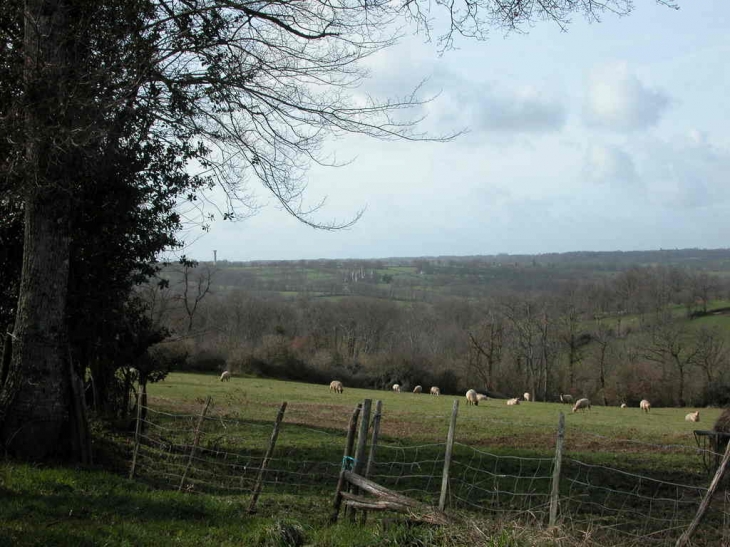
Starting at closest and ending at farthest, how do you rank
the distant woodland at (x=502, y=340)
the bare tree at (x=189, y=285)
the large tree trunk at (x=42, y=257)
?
the large tree trunk at (x=42, y=257)
the bare tree at (x=189, y=285)
the distant woodland at (x=502, y=340)

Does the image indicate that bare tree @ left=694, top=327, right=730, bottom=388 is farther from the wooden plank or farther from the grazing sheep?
the wooden plank

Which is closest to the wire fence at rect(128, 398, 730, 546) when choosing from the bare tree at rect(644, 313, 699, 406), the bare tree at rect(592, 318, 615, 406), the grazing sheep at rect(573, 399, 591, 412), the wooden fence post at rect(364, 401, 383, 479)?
the wooden fence post at rect(364, 401, 383, 479)

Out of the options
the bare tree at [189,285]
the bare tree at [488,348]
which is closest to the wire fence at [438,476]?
the bare tree at [189,285]

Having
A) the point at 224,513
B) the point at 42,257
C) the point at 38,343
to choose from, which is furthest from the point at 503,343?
the point at 224,513

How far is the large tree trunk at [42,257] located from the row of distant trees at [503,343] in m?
28.7

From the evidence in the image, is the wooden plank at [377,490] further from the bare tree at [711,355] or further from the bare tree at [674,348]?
the bare tree at [711,355]

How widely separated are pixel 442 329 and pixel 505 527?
235 feet

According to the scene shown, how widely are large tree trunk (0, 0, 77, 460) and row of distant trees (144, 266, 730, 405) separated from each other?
2870 centimetres

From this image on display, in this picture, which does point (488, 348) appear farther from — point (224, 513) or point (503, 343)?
point (224, 513)

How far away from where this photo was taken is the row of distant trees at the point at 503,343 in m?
50.7

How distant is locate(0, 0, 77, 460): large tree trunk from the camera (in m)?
9.12

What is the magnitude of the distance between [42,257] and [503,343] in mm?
56718

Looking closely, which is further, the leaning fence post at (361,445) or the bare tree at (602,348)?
the bare tree at (602,348)

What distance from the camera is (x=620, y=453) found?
627 inches
